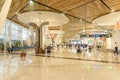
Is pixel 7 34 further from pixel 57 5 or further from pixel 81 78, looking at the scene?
pixel 81 78

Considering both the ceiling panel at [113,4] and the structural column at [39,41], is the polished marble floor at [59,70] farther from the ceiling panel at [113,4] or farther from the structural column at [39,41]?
the structural column at [39,41]

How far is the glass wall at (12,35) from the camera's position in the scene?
77.6 ft

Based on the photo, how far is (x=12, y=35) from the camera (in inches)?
1041

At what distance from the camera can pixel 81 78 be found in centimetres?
554

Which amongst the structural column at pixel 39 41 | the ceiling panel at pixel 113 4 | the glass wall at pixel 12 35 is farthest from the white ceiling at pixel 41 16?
the ceiling panel at pixel 113 4

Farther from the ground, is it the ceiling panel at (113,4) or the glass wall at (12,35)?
the ceiling panel at (113,4)

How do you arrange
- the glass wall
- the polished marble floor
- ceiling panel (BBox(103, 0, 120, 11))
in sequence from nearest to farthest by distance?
the polished marble floor
ceiling panel (BBox(103, 0, 120, 11))
the glass wall

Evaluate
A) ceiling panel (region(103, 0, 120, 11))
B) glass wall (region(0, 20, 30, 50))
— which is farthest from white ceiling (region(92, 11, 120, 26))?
glass wall (region(0, 20, 30, 50))

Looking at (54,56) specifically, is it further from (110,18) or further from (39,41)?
(110,18)

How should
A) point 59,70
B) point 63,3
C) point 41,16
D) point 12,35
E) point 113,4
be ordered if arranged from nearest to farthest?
point 59,70 < point 63,3 < point 113,4 < point 41,16 < point 12,35

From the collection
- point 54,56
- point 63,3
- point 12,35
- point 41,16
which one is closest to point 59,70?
point 54,56

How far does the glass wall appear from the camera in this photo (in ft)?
77.6

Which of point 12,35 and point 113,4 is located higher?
point 113,4

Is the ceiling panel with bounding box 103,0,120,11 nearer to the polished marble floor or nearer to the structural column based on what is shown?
the polished marble floor
